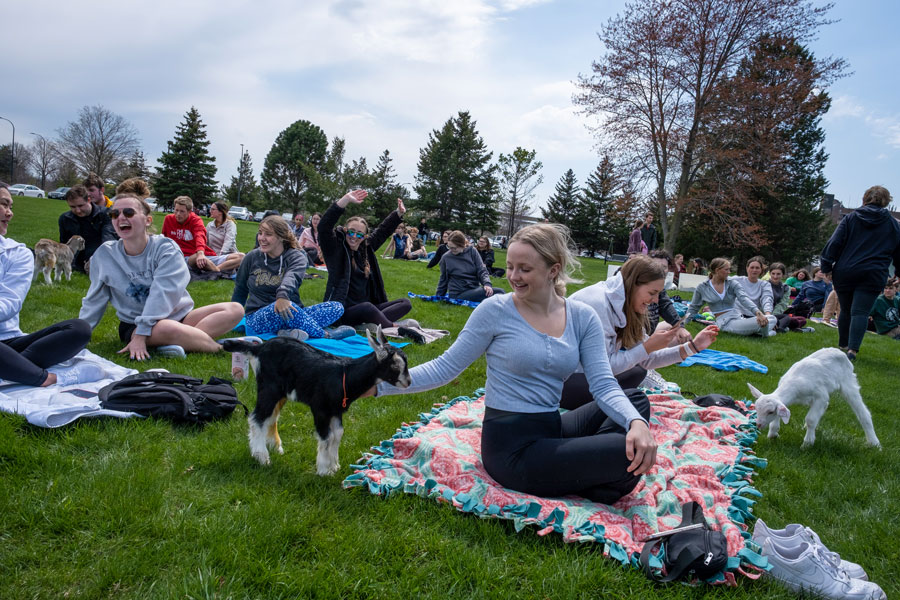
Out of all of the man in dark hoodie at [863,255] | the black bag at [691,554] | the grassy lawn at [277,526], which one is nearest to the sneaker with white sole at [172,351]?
the grassy lawn at [277,526]

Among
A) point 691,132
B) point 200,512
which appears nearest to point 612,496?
point 200,512

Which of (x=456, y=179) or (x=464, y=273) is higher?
(x=456, y=179)

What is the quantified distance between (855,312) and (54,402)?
33.8 feet

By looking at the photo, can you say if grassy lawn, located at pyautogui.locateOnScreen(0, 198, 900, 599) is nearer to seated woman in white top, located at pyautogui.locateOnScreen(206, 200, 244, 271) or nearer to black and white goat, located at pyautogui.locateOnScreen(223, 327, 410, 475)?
black and white goat, located at pyautogui.locateOnScreen(223, 327, 410, 475)

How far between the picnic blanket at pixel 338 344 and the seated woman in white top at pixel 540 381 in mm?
3429

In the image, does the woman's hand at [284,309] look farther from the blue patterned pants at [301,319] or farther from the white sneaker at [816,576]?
the white sneaker at [816,576]

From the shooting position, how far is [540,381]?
10.1 ft

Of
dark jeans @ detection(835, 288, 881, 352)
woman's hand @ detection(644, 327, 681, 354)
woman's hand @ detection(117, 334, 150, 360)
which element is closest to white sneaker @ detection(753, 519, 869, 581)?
woman's hand @ detection(644, 327, 681, 354)

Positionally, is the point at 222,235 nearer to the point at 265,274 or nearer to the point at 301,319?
the point at 265,274

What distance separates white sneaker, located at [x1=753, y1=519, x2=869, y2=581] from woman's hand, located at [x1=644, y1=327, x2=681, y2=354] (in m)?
1.47

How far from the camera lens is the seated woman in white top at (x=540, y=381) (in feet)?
9.61

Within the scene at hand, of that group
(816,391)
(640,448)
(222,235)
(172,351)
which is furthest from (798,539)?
(222,235)

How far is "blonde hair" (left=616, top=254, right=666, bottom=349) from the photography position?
423cm

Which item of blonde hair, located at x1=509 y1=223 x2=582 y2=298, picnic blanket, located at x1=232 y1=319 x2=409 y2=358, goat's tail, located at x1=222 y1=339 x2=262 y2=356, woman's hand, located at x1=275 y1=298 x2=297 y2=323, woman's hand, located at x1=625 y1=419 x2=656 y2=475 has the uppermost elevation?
blonde hair, located at x1=509 y1=223 x2=582 y2=298
